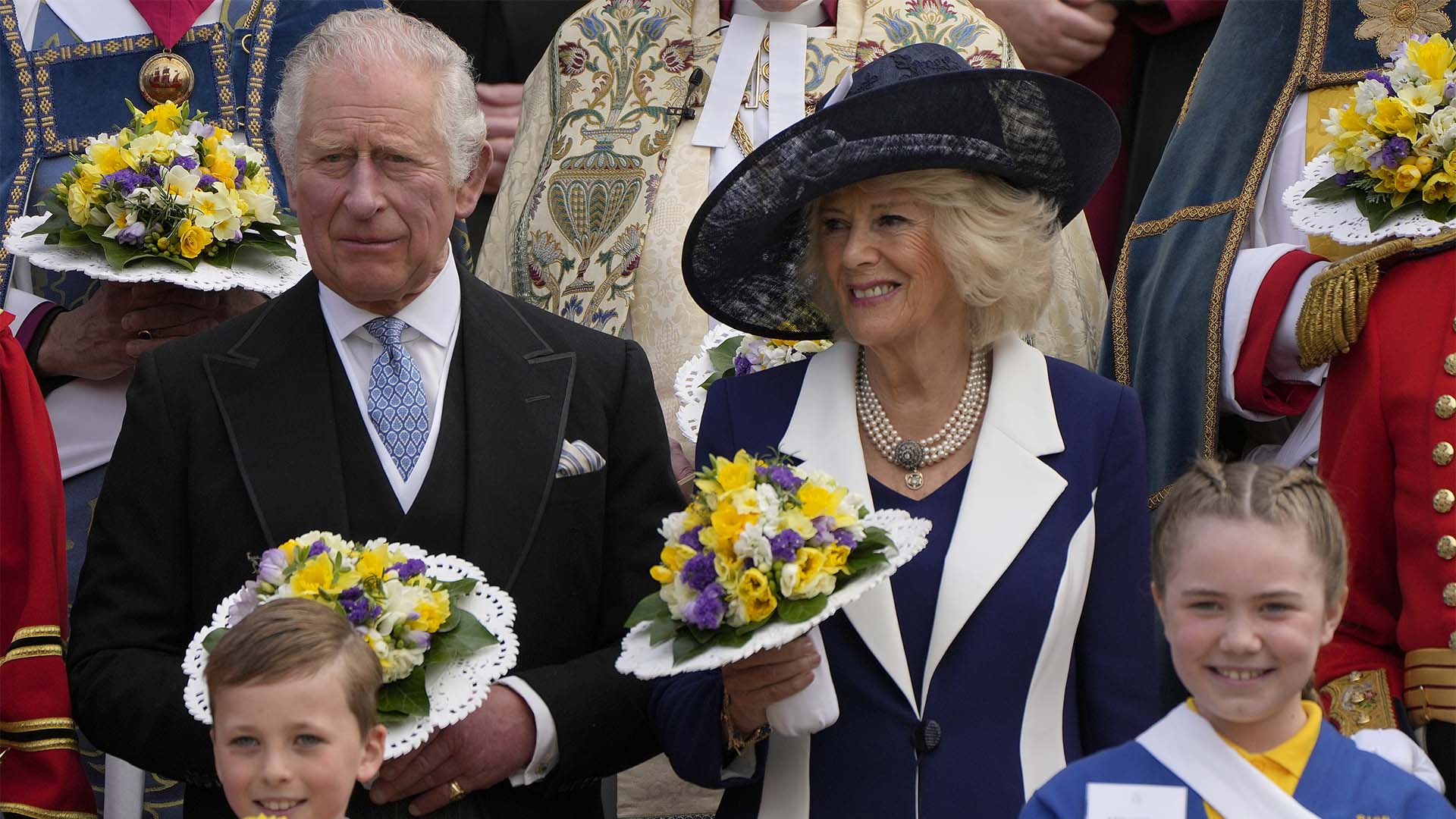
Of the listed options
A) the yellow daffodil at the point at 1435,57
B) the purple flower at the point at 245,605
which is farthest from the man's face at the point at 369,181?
the yellow daffodil at the point at 1435,57

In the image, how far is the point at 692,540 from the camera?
3242 mm

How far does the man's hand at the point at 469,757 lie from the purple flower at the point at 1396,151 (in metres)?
2.02

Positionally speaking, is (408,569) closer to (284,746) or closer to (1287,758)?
(284,746)

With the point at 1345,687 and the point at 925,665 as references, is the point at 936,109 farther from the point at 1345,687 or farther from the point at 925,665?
the point at 1345,687

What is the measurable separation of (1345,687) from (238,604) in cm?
206

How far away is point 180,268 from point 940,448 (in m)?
1.74

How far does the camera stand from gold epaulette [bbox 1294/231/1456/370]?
4.06m

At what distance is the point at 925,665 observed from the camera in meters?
3.52

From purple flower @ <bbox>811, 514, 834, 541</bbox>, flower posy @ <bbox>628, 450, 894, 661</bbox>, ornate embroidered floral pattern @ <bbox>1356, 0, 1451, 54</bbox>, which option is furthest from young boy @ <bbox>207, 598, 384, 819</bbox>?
ornate embroidered floral pattern @ <bbox>1356, 0, 1451, 54</bbox>

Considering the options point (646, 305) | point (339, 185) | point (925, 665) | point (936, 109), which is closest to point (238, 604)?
point (339, 185)

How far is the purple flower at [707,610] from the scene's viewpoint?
3.14 metres

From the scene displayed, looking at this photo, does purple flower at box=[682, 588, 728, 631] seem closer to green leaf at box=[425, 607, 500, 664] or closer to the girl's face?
green leaf at box=[425, 607, 500, 664]

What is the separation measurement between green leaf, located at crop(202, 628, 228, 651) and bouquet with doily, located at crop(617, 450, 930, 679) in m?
0.65

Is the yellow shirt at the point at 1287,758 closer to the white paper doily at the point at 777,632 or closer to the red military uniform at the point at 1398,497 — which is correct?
the white paper doily at the point at 777,632
